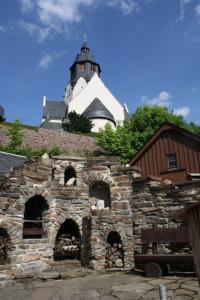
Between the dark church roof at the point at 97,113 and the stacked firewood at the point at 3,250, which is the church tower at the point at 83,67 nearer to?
the dark church roof at the point at 97,113

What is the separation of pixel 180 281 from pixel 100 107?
126ft

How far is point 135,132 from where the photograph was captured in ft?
93.6

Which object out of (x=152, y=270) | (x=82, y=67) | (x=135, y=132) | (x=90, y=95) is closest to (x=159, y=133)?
(x=152, y=270)

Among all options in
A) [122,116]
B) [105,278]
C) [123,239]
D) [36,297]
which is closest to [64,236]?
[123,239]

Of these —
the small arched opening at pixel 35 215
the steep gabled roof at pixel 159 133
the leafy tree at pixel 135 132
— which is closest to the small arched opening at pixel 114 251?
the small arched opening at pixel 35 215

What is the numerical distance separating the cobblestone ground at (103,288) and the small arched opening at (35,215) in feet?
6.25

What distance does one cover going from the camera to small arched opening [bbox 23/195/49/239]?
31.6 ft

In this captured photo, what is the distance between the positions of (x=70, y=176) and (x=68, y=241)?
248cm

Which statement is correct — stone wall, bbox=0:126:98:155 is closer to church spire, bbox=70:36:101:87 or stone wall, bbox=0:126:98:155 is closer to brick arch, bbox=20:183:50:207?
brick arch, bbox=20:183:50:207

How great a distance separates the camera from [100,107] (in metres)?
44.3

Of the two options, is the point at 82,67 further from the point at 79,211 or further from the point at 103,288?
the point at 103,288

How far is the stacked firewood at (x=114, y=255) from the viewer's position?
936cm

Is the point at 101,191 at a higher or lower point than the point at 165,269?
higher

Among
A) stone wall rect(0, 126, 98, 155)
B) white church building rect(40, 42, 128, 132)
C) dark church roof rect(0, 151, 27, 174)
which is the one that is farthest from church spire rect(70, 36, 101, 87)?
dark church roof rect(0, 151, 27, 174)
